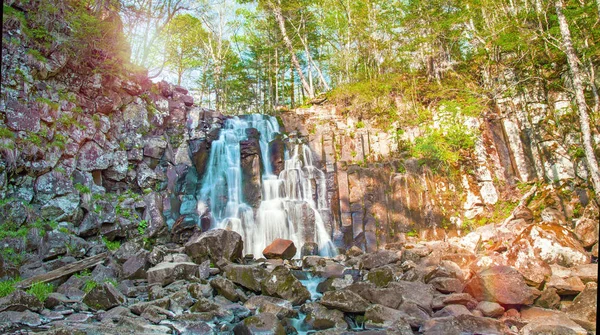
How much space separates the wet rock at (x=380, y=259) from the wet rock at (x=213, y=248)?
4.45 metres

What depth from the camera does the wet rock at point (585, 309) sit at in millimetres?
7409

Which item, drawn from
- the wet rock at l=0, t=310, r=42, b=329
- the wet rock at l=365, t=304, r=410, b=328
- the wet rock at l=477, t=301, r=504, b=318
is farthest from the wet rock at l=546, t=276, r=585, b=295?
the wet rock at l=0, t=310, r=42, b=329

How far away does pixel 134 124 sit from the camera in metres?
16.9

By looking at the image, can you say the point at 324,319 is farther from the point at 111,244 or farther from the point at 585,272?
the point at 111,244

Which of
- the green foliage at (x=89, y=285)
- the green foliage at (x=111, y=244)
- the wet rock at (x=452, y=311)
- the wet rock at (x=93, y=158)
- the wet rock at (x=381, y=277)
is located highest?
the wet rock at (x=93, y=158)

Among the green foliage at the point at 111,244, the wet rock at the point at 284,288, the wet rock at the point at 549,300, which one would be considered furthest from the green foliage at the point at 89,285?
the wet rock at the point at 549,300

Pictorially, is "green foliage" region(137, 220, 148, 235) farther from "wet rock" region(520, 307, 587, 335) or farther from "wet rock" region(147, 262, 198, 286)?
"wet rock" region(520, 307, 587, 335)

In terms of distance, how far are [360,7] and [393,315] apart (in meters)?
22.0

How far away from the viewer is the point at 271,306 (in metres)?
8.35

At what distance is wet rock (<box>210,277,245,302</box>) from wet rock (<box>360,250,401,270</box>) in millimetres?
4783

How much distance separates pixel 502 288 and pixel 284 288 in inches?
197

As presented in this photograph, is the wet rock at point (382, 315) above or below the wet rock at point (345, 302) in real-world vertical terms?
below

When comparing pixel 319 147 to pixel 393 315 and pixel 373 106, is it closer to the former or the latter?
pixel 373 106

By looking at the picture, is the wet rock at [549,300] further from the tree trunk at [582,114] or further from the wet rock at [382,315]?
the tree trunk at [582,114]
